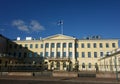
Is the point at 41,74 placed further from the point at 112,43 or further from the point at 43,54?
the point at 112,43

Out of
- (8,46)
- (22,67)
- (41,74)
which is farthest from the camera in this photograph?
(8,46)

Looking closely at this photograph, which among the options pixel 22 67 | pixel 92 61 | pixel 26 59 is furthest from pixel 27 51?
pixel 22 67

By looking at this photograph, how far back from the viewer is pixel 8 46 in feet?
225

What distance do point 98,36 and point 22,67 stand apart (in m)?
42.0

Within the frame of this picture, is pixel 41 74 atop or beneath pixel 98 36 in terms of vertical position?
beneath

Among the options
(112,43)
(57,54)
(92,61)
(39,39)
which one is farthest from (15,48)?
(112,43)

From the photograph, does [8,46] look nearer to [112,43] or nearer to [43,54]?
[43,54]

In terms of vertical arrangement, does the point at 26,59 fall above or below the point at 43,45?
below

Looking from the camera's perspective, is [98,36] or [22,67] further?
[98,36]

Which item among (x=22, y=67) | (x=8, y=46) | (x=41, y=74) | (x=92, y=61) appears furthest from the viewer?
(x=8, y=46)

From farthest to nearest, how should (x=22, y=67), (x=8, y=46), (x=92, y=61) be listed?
1. (x=8, y=46)
2. (x=92, y=61)
3. (x=22, y=67)

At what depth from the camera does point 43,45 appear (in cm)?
6662

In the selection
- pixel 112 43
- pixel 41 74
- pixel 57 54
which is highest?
pixel 112 43

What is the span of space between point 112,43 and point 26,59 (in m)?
34.9
